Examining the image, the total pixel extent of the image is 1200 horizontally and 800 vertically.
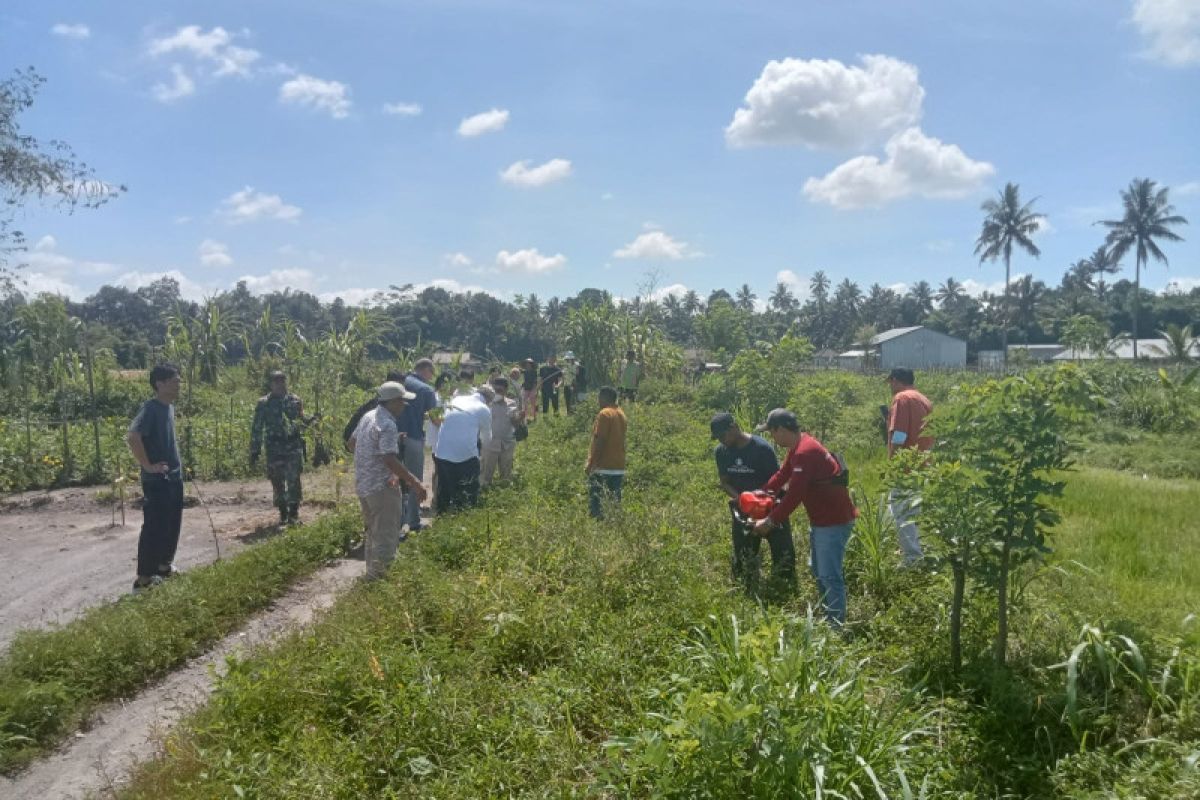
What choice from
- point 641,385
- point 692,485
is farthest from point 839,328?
point 692,485

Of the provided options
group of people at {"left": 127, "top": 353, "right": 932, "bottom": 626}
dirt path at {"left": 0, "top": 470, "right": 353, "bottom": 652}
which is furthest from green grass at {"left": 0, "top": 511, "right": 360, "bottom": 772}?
group of people at {"left": 127, "top": 353, "right": 932, "bottom": 626}

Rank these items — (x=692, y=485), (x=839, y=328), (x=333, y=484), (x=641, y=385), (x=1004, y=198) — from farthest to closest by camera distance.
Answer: (x=839, y=328) < (x=1004, y=198) < (x=641, y=385) < (x=333, y=484) < (x=692, y=485)

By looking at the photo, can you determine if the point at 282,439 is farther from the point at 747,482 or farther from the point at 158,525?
the point at 747,482

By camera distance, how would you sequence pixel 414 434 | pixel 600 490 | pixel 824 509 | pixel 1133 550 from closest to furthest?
pixel 824 509 → pixel 1133 550 → pixel 600 490 → pixel 414 434

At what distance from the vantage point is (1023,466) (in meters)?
3.86

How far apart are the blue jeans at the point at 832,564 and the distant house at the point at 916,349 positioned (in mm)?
55600

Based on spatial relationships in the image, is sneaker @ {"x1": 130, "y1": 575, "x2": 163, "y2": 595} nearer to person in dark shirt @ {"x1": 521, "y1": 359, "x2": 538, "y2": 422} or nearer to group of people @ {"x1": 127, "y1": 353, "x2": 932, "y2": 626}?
group of people @ {"x1": 127, "y1": 353, "x2": 932, "y2": 626}

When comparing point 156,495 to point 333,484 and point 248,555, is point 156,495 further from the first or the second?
point 333,484

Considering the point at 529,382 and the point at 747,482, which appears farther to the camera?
the point at 529,382

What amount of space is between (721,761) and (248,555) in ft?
16.7

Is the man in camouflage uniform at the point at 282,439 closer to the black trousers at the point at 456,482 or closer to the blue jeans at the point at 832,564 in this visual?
the black trousers at the point at 456,482

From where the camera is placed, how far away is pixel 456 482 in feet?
25.7

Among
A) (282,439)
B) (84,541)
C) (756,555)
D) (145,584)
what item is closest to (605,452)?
(756,555)

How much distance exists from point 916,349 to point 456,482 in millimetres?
59763
